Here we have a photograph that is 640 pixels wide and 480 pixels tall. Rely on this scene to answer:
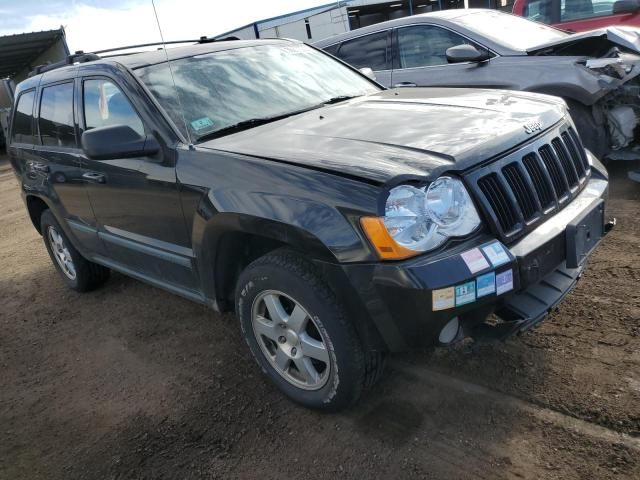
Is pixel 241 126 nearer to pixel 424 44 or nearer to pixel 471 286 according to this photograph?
pixel 471 286

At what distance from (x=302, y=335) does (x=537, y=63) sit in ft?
13.1

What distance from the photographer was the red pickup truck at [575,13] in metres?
7.30

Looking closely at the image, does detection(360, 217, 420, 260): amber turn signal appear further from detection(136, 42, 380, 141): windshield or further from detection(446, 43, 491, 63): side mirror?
detection(446, 43, 491, 63): side mirror

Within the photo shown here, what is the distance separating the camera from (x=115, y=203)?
3605 millimetres

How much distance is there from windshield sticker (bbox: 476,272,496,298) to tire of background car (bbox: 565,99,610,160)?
350 centimetres

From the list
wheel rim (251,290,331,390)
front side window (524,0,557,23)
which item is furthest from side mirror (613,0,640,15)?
wheel rim (251,290,331,390)

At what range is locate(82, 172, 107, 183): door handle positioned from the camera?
11.8 feet

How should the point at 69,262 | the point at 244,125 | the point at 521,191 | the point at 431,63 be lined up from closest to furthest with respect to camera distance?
the point at 521,191
the point at 244,125
the point at 69,262
the point at 431,63

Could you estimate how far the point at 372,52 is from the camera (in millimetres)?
6508

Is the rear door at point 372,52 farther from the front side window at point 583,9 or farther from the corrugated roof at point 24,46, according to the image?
the corrugated roof at point 24,46

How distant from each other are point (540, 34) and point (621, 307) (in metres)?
3.78

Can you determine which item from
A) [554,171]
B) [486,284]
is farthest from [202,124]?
[554,171]

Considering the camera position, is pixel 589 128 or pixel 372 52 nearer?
pixel 589 128

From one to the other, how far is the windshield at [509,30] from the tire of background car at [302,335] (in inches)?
163
